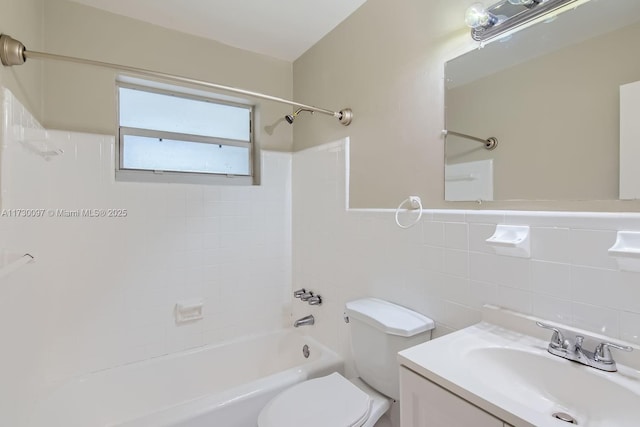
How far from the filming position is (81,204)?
69.1 inches

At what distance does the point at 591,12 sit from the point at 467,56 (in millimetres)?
382

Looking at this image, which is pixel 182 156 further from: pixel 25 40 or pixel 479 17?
pixel 479 17

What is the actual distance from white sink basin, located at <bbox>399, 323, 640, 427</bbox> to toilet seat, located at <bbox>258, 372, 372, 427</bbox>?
52 cm

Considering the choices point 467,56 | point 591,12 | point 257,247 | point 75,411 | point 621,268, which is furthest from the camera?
point 257,247

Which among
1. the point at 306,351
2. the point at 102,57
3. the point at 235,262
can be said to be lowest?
the point at 306,351

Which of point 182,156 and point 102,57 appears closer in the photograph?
point 102,57

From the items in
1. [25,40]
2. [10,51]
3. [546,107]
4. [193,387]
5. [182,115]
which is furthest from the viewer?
[182,115]

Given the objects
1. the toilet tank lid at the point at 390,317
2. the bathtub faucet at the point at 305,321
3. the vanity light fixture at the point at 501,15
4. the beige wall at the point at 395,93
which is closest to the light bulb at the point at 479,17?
the vanity light fixture at the point at 501,15

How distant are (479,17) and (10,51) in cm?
173

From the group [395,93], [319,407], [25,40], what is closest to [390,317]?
[319,407]

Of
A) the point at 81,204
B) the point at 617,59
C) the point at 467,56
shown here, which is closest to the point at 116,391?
the point at 81,204

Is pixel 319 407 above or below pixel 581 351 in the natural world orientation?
below

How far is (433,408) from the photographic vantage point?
0.84m

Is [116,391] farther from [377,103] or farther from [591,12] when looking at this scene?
[591,12]
